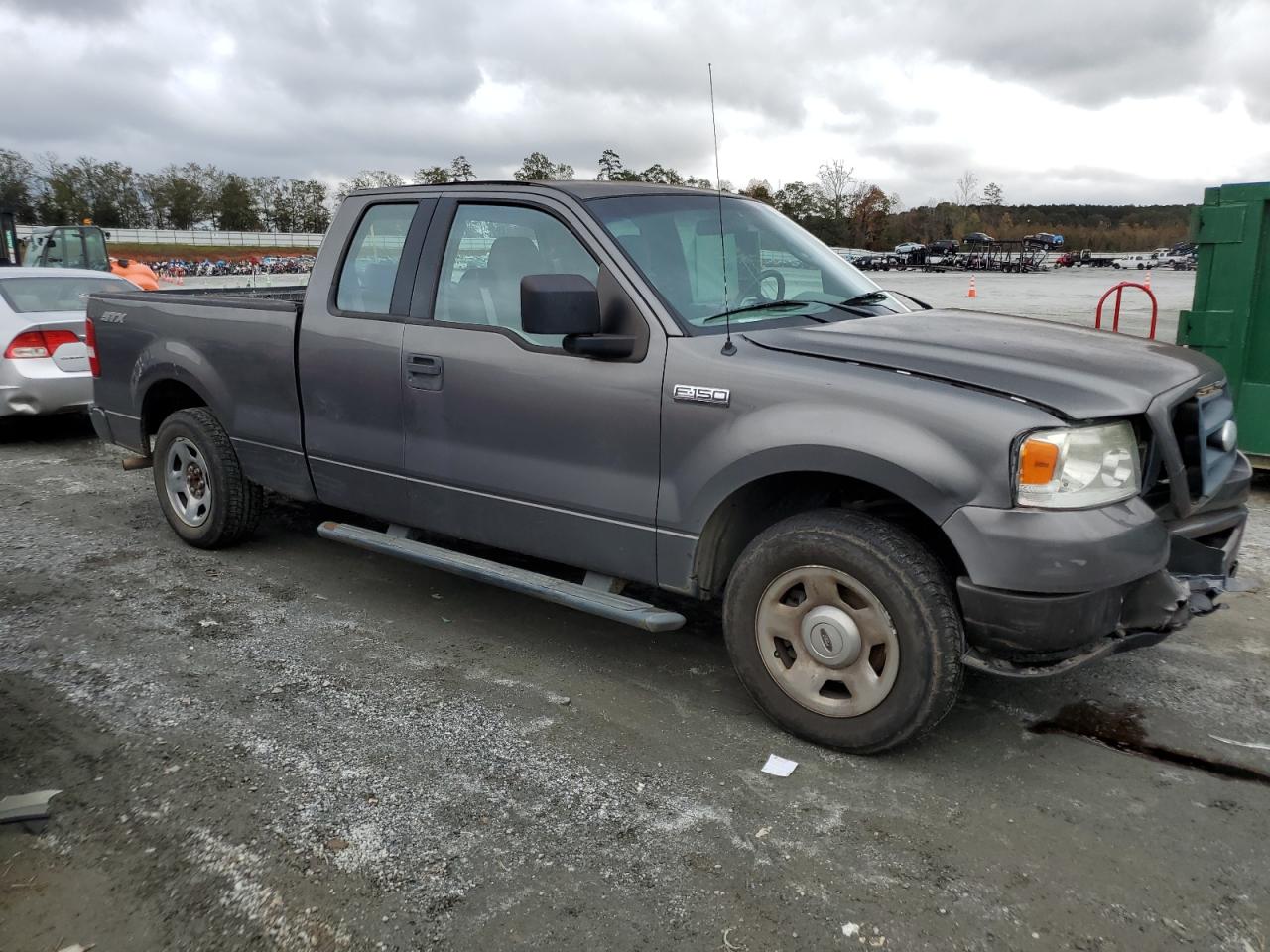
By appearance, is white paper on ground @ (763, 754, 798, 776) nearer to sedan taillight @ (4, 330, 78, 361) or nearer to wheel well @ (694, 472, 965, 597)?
wheel well @ (694, 472, 965, 597)

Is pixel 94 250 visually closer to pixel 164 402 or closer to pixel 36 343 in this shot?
pixel 36 343

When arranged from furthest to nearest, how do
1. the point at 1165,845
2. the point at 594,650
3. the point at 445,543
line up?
1. the point at 445,543
2. the point at 594,650
3. the point at 1165,845

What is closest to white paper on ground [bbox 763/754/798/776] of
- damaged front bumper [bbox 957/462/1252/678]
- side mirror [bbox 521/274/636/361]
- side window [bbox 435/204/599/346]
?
damaged front bumper [bbox 957/462/1252/678]

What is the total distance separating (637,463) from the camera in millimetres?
3764

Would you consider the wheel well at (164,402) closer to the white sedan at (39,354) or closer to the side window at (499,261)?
the side window at (499,261)

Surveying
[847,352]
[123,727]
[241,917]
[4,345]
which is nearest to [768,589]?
[847,352]

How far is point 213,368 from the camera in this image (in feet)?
17.6

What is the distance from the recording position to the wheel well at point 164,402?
5816 millimetres

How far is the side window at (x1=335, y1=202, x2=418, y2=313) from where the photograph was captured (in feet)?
15.2

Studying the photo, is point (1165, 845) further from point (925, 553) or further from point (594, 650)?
point (594, 650)

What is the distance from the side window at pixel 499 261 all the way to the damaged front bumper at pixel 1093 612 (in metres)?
1.88

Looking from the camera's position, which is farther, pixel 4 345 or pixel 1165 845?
pixel 4 345

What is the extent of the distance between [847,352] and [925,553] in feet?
2.36

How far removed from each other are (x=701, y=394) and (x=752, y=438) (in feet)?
0.83
